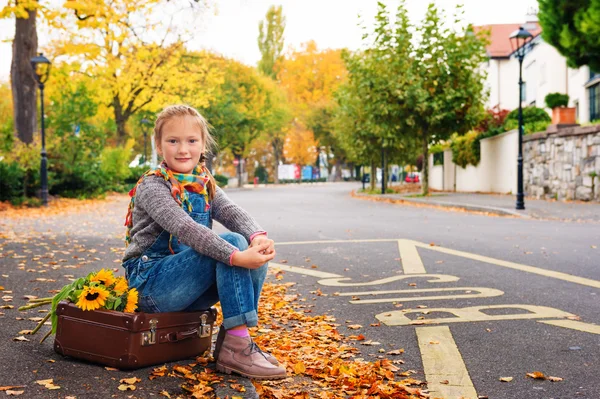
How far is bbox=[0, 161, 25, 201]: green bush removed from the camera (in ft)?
65.3

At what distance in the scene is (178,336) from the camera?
362cm

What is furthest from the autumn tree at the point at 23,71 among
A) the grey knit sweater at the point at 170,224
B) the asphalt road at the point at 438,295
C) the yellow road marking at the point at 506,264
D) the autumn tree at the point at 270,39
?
the autumn tree at the point at 270,39

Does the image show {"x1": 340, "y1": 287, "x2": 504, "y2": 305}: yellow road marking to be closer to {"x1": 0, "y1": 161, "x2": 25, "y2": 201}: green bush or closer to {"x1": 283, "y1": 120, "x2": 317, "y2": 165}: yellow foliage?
{"x1": 0, "y1": 161, "x2": 25, "y2": 201}: green bush

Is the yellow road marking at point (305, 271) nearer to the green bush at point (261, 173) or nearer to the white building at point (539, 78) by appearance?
the white building at point (539, 78)

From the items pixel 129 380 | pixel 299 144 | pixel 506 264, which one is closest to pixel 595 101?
pixel 506 264

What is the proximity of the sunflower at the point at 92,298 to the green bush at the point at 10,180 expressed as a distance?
18003 millimetres

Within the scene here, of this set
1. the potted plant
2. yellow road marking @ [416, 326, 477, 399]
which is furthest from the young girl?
the potted plant

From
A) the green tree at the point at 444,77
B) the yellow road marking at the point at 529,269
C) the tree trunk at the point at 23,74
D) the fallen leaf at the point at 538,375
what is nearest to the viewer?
the fallen leaf at the point at 538,375

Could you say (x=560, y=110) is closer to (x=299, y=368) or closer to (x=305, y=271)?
(x=305, y=271)

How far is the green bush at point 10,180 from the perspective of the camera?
19.9 meters

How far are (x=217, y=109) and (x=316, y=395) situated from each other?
50.9m

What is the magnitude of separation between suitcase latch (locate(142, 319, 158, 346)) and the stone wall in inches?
682

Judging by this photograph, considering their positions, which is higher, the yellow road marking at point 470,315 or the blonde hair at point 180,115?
the blonde hair at point 180,115

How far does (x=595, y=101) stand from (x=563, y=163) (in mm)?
10819
